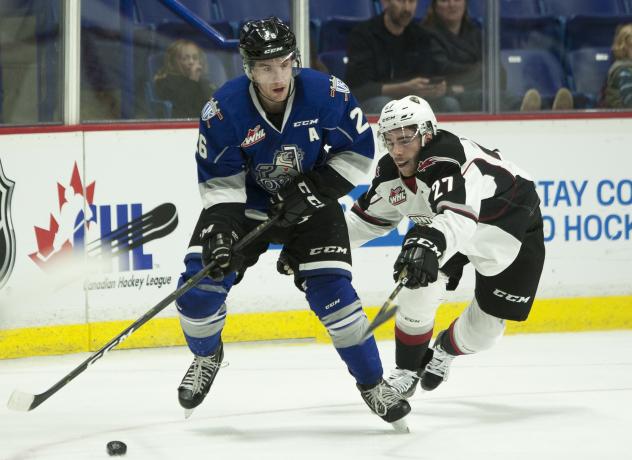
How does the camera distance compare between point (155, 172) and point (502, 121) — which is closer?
point (155, 172)

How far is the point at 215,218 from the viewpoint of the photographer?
3.63 m

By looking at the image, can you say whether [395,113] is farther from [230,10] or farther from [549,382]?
[230,10]

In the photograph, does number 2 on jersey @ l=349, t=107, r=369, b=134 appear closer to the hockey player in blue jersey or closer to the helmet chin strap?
the hockey player in blue jersey

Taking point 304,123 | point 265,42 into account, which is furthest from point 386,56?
point 265,42

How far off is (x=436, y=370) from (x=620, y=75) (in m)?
2.36

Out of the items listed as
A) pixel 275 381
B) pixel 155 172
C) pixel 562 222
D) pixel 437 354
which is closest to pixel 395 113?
pixel 437 354

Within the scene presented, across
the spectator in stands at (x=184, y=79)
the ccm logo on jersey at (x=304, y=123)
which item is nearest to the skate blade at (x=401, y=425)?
the ccm logo on jersey at (x=304, y=123)

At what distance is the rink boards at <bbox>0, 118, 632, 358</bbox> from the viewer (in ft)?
16.6

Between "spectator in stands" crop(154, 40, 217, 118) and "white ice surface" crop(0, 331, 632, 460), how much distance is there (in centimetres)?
108

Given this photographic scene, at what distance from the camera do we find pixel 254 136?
357 cm

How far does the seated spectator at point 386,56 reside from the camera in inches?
220

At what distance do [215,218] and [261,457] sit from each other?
28.3 inches

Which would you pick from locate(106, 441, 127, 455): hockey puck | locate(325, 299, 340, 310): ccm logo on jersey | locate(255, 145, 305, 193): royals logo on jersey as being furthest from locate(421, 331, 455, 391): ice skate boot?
locate(106, 441, 127, 455): hockey puck

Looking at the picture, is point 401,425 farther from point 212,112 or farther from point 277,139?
point 212,112
